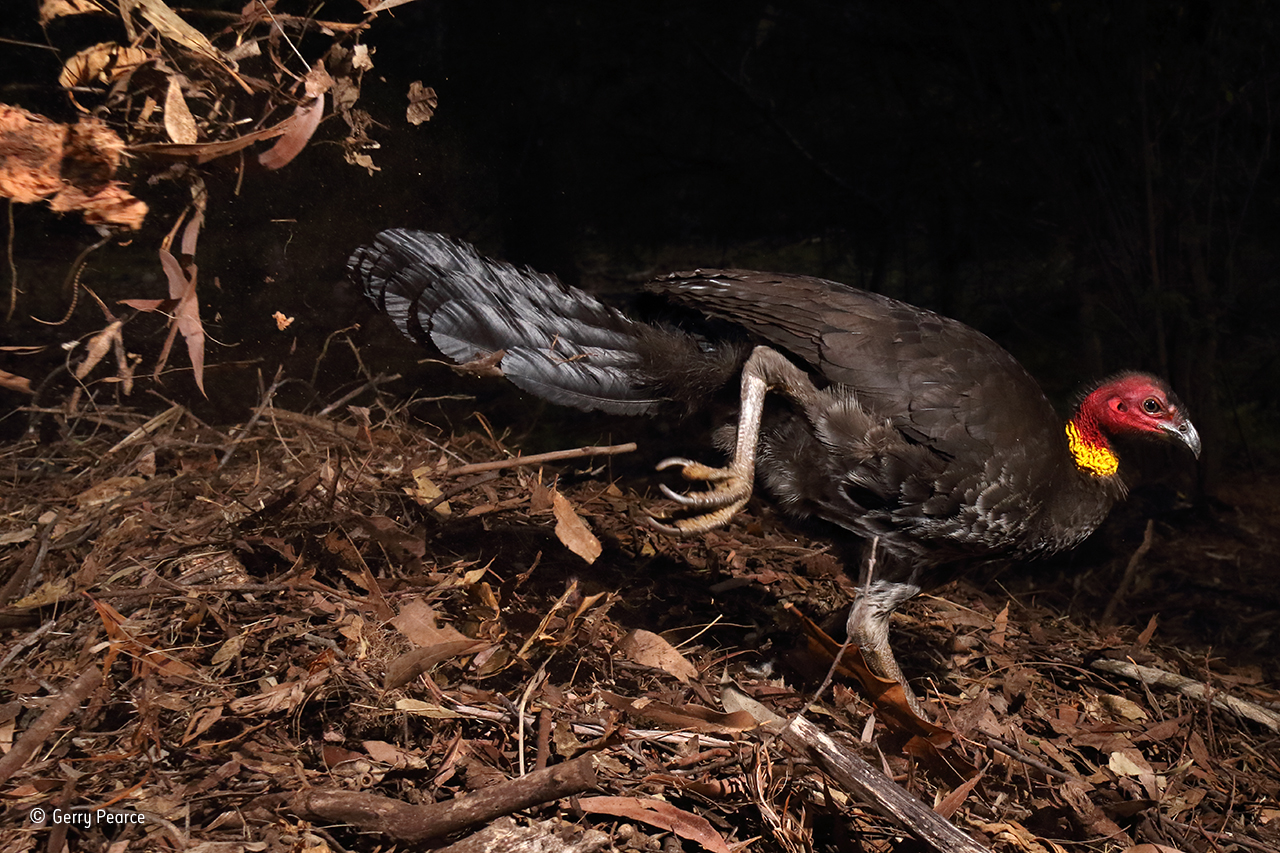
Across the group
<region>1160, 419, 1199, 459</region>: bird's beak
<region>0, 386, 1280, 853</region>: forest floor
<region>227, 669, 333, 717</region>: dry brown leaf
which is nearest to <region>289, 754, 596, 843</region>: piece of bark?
<region>0, 386, 1280, 853</region>: forest floor

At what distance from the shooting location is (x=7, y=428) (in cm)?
306

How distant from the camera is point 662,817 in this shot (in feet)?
5.68

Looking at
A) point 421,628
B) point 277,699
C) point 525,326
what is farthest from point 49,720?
point 525,326

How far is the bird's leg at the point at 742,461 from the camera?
2.36 meters

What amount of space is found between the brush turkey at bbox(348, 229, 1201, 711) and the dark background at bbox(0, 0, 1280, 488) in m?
0.77

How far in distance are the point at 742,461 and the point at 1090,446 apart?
1246 mm

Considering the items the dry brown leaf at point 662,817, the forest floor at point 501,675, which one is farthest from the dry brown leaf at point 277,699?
the dry brown leaf at point 662,817

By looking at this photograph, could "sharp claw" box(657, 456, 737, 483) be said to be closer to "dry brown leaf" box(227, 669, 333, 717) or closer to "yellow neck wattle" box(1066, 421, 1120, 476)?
"dry brown leaf" box(227, 669, 333, 717)

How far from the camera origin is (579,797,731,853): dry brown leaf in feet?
5.60

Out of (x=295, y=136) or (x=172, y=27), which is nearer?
(x=172, y=27)

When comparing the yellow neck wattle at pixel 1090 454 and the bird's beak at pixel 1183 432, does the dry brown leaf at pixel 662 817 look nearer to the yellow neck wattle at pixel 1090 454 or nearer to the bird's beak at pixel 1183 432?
the yellow neck wattle at pixel 1090 454

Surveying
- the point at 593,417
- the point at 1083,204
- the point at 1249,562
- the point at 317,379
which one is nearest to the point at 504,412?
the point at 593,417

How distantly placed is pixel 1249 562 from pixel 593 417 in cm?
281

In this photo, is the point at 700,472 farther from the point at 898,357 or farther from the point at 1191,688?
the point at 1191,688
